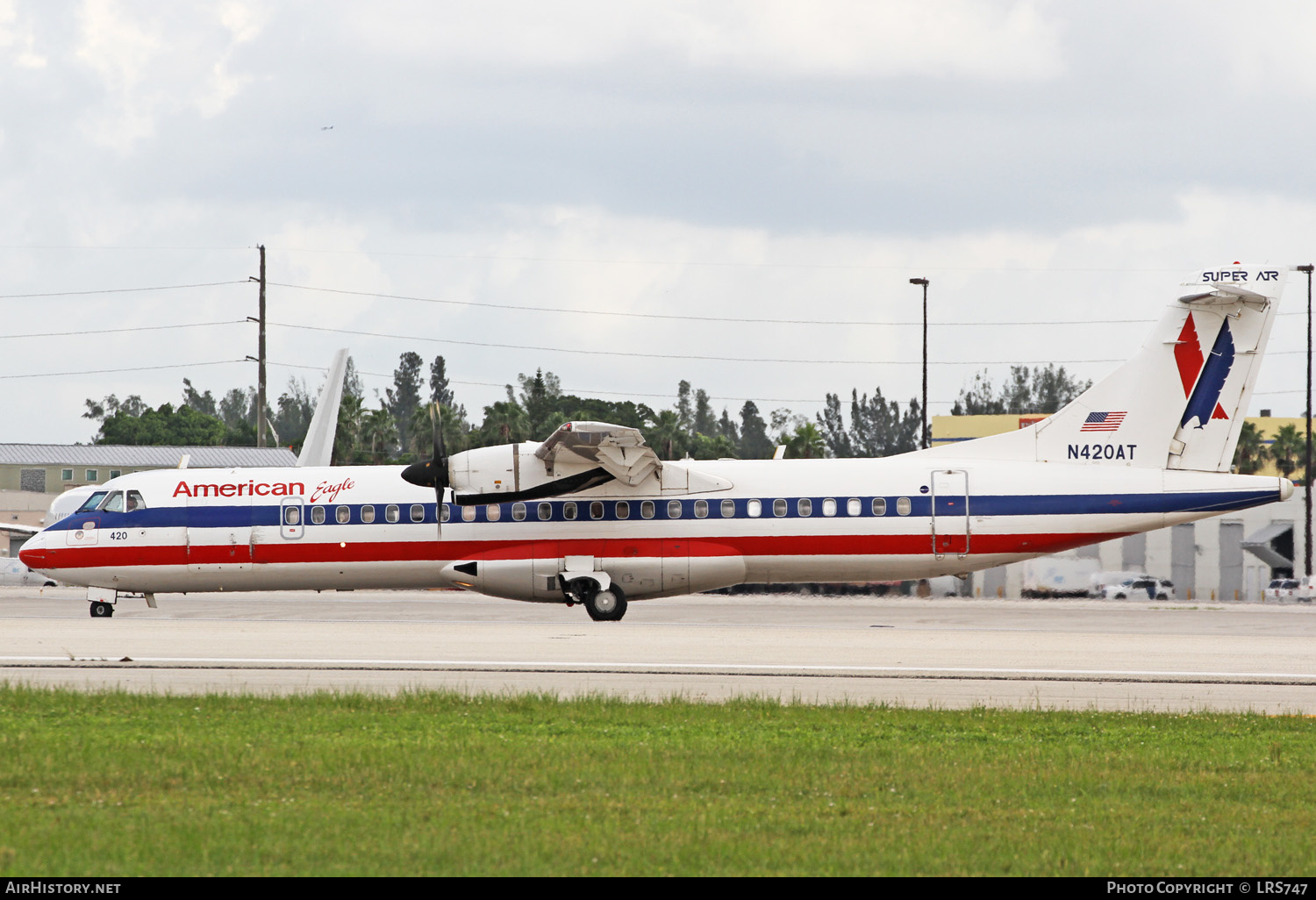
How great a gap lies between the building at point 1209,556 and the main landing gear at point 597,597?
81.4ft

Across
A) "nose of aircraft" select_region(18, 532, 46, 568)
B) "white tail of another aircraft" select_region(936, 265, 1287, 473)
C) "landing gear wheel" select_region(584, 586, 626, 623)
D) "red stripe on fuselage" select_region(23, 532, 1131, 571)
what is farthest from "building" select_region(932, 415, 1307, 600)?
"nose of aircraft" select_region(18, 532, 46, 568)

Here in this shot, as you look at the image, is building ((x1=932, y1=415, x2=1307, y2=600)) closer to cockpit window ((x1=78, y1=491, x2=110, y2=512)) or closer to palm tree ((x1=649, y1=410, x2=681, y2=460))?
cockpit window ((x1=78, y1=491, x2=110, y2=512))

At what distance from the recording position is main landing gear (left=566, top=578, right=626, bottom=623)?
2628 centimetres

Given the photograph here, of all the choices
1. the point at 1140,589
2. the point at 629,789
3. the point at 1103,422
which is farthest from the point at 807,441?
the point at 629,789

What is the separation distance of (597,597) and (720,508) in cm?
312

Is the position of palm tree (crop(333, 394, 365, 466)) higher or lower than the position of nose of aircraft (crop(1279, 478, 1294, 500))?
higher

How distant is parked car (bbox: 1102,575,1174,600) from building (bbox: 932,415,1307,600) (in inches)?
63.1

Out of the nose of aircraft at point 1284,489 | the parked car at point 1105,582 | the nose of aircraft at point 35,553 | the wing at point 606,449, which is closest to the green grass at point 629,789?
the wing at point 606,449

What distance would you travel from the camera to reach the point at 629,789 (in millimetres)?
9352

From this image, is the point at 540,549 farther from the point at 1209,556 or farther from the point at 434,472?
the point at 1209,556

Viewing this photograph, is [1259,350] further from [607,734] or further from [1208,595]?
[1208,595]

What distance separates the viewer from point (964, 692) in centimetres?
Answer: 1503

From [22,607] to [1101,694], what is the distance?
2790 centimetres

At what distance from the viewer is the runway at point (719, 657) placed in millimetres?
15055
